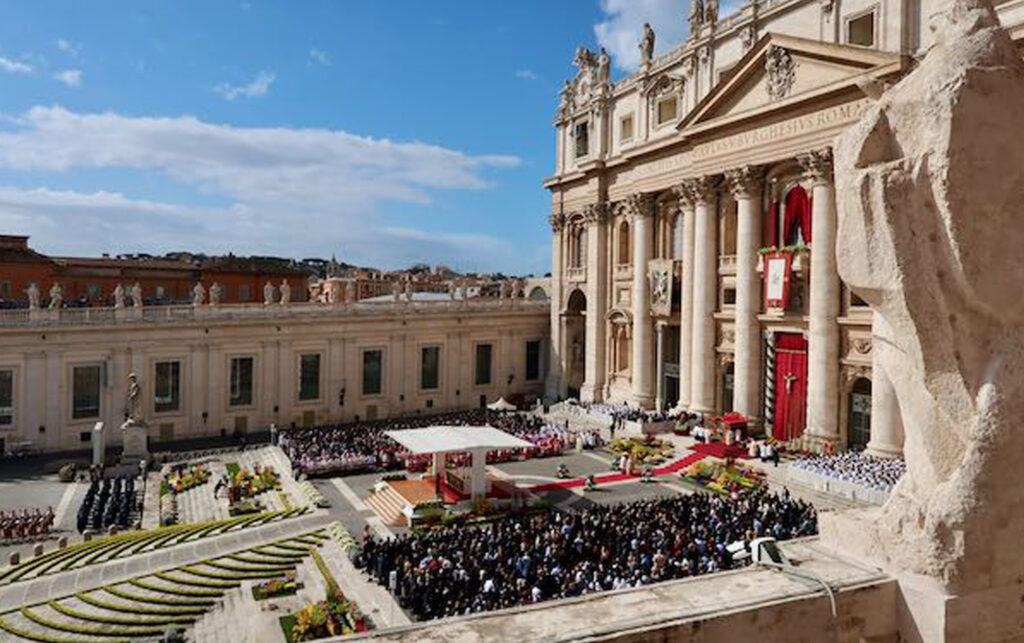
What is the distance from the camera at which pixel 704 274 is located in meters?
37.4

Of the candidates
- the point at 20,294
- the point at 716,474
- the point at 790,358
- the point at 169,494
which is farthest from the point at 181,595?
the point at 20,294

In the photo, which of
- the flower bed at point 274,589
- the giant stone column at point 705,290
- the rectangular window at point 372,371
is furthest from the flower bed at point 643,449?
the rectangular window at point 372,371

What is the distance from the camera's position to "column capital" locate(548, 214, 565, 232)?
5191 centimetres

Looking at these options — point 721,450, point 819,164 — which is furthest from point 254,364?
point 819,164

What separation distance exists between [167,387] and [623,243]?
28.4 meters

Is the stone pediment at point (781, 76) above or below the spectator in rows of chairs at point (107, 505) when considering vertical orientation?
above

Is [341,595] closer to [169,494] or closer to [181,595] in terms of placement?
[181,595]

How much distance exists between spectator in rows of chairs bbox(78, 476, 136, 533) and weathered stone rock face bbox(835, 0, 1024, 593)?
25.4 m

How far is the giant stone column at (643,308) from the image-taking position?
42688 millimetres

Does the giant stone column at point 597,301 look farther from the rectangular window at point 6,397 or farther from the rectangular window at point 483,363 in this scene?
the rectangular window at point 6,397

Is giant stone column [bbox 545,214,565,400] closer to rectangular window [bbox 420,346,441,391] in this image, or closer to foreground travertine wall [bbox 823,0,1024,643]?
rectangular window [bbox 420,346,441,391]

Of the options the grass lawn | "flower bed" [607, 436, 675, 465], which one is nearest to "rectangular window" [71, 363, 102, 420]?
the grass lawn

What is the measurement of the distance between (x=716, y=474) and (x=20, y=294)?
5302 centimetres

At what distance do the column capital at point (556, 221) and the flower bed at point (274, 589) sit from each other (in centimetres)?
3728
